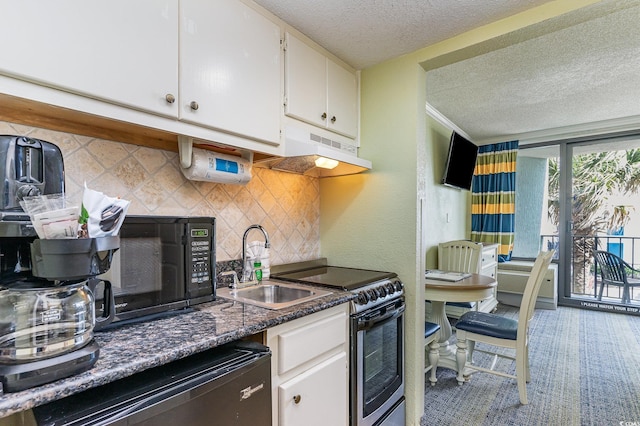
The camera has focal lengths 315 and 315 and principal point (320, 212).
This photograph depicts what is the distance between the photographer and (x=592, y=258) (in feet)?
14.5

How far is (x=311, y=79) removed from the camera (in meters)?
1.82

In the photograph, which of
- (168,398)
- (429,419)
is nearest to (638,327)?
(429,419)

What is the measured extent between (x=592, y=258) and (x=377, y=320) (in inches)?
175

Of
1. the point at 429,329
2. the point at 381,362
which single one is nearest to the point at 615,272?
the point at 429,329

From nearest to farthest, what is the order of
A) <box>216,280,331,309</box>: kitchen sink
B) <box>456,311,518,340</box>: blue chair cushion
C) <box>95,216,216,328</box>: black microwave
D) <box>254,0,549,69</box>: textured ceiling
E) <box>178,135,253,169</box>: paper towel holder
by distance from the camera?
<box>95,216,216,328</box>: black microwave
<box>178,135,253,169</box>: paper towel holder
<box>254,0,549,69</box>: textured ceiling
<box>216,280,331,309</box>: kitchen sink
<box>456,311,518,340</box>: blue chair cushion

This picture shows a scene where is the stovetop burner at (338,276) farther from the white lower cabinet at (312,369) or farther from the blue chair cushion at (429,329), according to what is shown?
the blue chair cushion at (429,329)

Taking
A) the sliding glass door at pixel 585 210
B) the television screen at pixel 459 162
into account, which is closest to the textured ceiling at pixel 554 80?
the television screen at pixel 459 162

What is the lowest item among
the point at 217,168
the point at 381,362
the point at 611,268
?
the point at 381,362

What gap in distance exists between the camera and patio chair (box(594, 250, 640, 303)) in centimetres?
413

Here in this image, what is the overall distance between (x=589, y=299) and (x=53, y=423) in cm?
570

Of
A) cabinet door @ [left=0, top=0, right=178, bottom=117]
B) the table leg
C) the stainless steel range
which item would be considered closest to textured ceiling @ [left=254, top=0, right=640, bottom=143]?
cabinet door @ [left=0, top=0, right=178, bottom=117]

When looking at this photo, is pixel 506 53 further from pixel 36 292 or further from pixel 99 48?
pixel 36 292

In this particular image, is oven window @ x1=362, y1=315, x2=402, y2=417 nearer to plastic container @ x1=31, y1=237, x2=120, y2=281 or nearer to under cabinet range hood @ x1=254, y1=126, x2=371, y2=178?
under cabinet range hood @ x1=254, y1=126, x2=371, y2=178

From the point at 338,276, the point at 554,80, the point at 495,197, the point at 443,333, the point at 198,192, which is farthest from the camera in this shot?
the point at 495,197
